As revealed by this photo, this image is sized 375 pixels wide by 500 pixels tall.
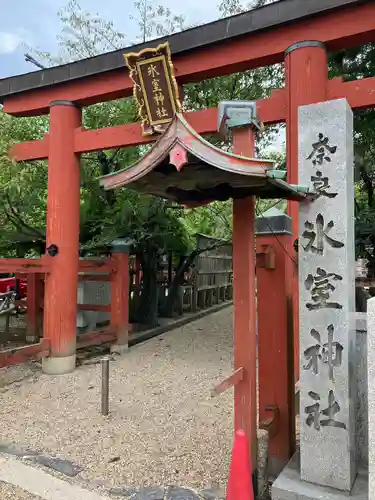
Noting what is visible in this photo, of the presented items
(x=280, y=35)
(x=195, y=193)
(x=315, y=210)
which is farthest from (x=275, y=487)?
(x=280, y=35)

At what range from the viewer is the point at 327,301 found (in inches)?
110

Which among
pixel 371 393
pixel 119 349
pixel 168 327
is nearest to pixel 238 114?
pixel 371 393

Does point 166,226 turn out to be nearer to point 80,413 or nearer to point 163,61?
point 163,61

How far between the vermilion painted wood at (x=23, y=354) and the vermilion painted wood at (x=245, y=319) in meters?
4.08

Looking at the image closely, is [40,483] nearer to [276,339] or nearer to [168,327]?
[276,339]

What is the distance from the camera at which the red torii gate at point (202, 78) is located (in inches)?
196

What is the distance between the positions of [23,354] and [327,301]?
4934mm

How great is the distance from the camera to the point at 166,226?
30.9ft

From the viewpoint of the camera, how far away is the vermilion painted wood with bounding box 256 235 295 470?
3.37 metres

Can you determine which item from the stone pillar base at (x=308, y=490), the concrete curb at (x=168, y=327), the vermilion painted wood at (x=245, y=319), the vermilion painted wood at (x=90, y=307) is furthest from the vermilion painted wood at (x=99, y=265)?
the stone pillar base at (x=308, y=490)

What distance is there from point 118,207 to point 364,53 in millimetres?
5365

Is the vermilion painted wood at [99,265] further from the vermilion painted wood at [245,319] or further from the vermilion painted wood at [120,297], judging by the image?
the vermilion painted wood at [245,319]

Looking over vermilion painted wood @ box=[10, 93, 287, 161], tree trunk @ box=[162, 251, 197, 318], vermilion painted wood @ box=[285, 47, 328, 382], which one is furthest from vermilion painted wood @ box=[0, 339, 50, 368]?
tree trunk @ box=[162, 251, 197, 318]

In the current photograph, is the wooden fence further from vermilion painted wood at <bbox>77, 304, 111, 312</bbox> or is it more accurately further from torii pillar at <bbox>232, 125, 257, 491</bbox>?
torii pillar at <bbox>232, 125, 257, 491</bbox>
